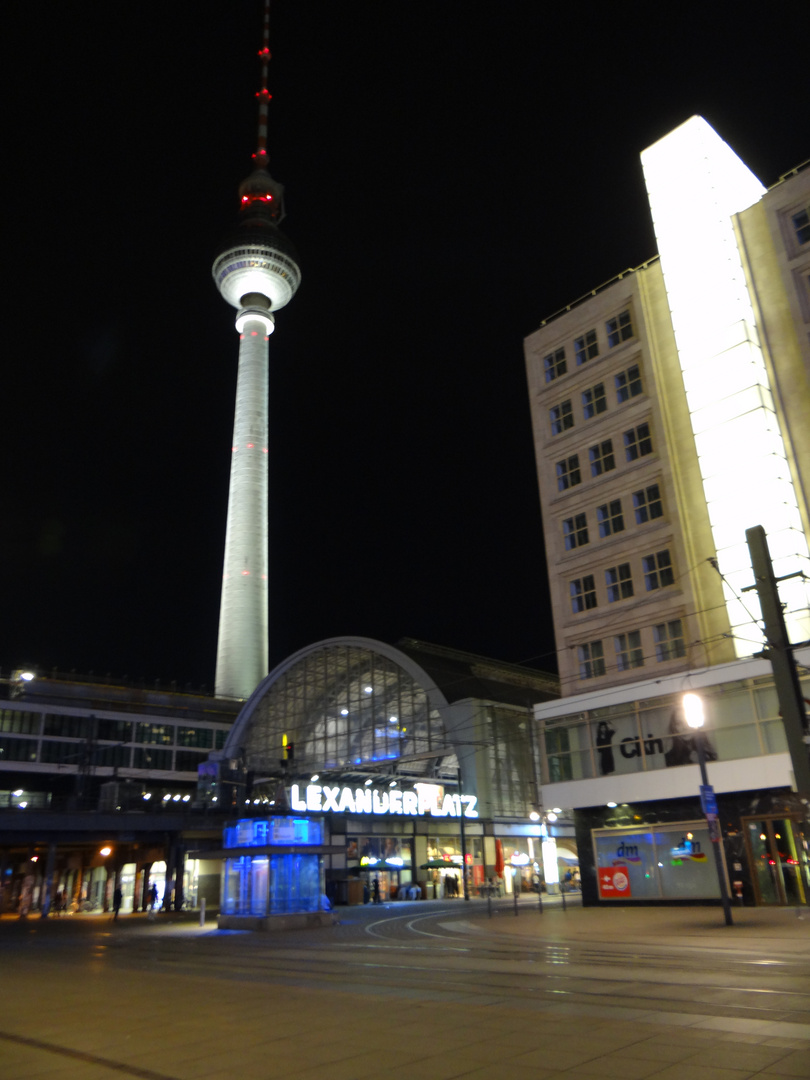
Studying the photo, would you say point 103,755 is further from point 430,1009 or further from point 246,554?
point 430,1009

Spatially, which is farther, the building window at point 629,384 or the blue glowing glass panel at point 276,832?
the building window at point 629,384

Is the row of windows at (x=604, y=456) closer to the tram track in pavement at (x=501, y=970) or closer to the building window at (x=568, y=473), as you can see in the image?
the building window at (x=568, y=473)

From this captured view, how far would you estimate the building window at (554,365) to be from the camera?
51.9m

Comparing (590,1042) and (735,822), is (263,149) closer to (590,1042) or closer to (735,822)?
(735,822)

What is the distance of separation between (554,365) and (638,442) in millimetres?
9213

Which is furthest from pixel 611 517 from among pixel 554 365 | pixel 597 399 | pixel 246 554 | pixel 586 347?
pixel 246 554

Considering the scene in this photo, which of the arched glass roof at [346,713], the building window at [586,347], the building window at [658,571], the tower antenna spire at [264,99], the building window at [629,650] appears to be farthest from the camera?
the tower antenna spire at [264,99]

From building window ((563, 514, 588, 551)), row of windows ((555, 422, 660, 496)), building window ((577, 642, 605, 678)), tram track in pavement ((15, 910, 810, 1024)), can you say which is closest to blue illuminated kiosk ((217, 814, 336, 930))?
tram track in pavement ((15, 910, 810, 1024))

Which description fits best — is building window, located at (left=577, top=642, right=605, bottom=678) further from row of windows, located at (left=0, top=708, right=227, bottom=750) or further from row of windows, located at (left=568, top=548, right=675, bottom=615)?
row of windows, located at (left=0, top=708, right=227, bottom=750)

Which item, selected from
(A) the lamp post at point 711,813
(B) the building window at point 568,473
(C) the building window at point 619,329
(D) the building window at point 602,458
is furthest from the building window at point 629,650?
(C) the building window at point 619,329

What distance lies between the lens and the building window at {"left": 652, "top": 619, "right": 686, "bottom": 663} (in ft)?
136

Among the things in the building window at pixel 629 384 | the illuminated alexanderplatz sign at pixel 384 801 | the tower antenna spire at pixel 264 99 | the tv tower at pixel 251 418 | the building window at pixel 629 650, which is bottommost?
the illuminated alexanderplatz sign at pixel 384 801

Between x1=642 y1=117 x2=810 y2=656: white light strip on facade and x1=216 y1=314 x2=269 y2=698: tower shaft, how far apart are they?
71979 mm

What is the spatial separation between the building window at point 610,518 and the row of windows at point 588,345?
31.2 feet
